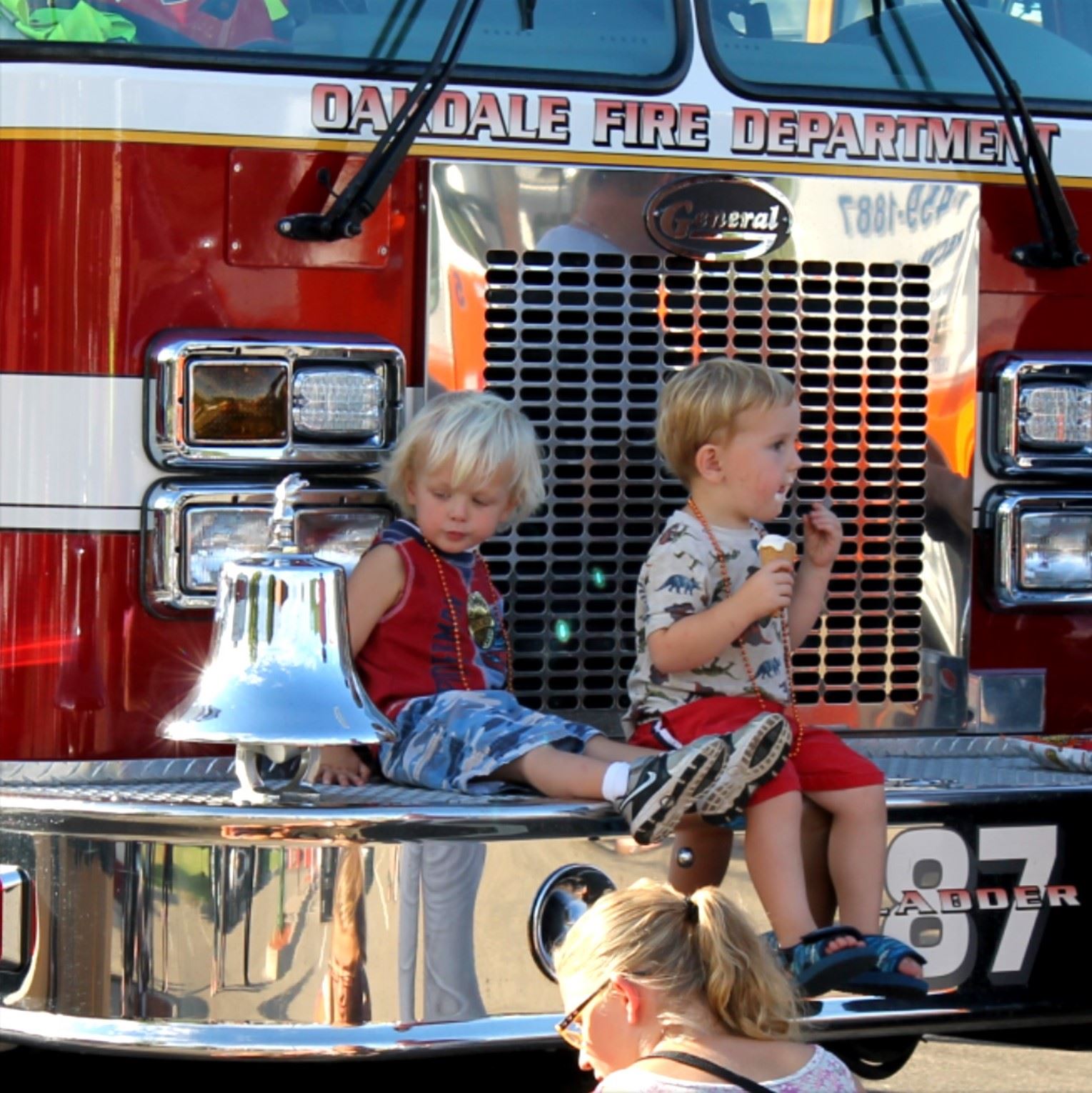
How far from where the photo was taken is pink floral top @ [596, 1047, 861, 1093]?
2434 mm

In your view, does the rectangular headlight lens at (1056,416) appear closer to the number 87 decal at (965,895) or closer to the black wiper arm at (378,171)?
A: the number 87 decal at (965,895)

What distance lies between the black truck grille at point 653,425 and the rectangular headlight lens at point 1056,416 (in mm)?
217

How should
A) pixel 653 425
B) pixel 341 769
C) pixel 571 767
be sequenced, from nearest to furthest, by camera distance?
pixel 571 767, pixel 341 769, pixel 653 425

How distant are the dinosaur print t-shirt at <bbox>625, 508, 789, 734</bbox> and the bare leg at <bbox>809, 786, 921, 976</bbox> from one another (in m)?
0.28

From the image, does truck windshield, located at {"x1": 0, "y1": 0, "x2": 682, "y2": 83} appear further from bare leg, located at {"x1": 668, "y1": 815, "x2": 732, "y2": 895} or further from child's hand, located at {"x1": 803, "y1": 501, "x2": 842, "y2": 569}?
bare leg, located at {"x1": 668, "y1": 815, "x2": 732, "y2": 895}

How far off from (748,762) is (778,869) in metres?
0.23

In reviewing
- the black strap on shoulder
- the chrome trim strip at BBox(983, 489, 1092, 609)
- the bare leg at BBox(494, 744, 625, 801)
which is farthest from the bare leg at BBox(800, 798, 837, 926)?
the black strap on shoulder

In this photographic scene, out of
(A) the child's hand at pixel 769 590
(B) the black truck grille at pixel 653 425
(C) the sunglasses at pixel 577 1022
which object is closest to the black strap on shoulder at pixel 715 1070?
(C) the sunglasses at pixel 577 1022

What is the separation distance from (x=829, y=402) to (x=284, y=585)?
4.23ft

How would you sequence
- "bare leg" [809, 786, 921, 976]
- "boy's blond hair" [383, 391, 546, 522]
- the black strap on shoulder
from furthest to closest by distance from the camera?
1. "boy's blond hair" [383, 391, 546, 522]
2. "bare leg" [809, 786, 921, 976]
3. the black strap on shoulder

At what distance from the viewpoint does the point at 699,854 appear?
3508 mm

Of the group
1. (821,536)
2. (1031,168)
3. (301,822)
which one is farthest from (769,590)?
(1031,168)

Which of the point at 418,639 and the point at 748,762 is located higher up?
the point at 418,639

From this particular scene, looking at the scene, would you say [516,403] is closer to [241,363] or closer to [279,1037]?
[241,363]
